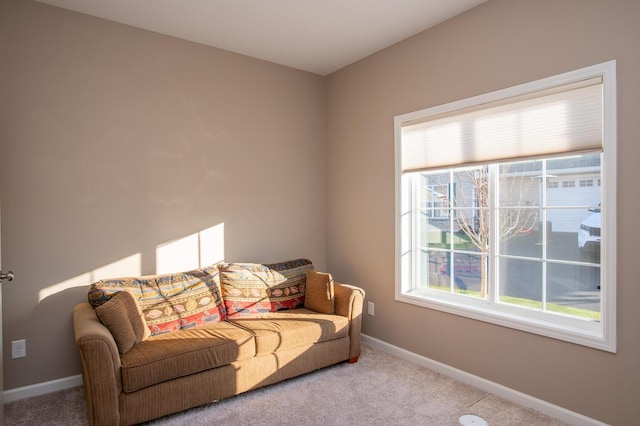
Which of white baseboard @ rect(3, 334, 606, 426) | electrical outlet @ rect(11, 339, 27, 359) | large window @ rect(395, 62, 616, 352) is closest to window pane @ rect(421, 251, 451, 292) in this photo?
large window @ rect(395, 62, 616, 352)

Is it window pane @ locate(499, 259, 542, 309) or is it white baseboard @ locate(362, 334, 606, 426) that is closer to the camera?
white baseboard @ locate(362, 334, 606, 426)

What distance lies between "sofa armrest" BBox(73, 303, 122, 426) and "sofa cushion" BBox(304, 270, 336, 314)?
1.66 m

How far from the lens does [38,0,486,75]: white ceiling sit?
2906 mm

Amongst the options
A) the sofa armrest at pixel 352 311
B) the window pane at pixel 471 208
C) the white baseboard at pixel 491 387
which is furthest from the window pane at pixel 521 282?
the sofa armrest at pixel 352 311

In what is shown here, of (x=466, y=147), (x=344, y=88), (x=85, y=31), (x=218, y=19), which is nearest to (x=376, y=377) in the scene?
(x=466, y=147)

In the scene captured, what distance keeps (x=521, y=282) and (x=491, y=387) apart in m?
0.78

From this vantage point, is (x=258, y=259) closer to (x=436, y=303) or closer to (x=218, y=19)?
(x=436, y=303)

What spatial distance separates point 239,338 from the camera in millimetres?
2797

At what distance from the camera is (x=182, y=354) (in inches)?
100

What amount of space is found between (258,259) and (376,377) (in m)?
1.56

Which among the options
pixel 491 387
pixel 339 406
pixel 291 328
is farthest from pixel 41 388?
pixel 491 387

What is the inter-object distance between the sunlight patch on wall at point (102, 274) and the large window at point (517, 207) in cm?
223

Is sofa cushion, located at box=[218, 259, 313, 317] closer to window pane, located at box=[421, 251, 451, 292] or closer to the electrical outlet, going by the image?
window pane, located at box=[421, 251, 451, 292]

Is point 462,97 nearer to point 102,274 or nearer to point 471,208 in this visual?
point 471,208
